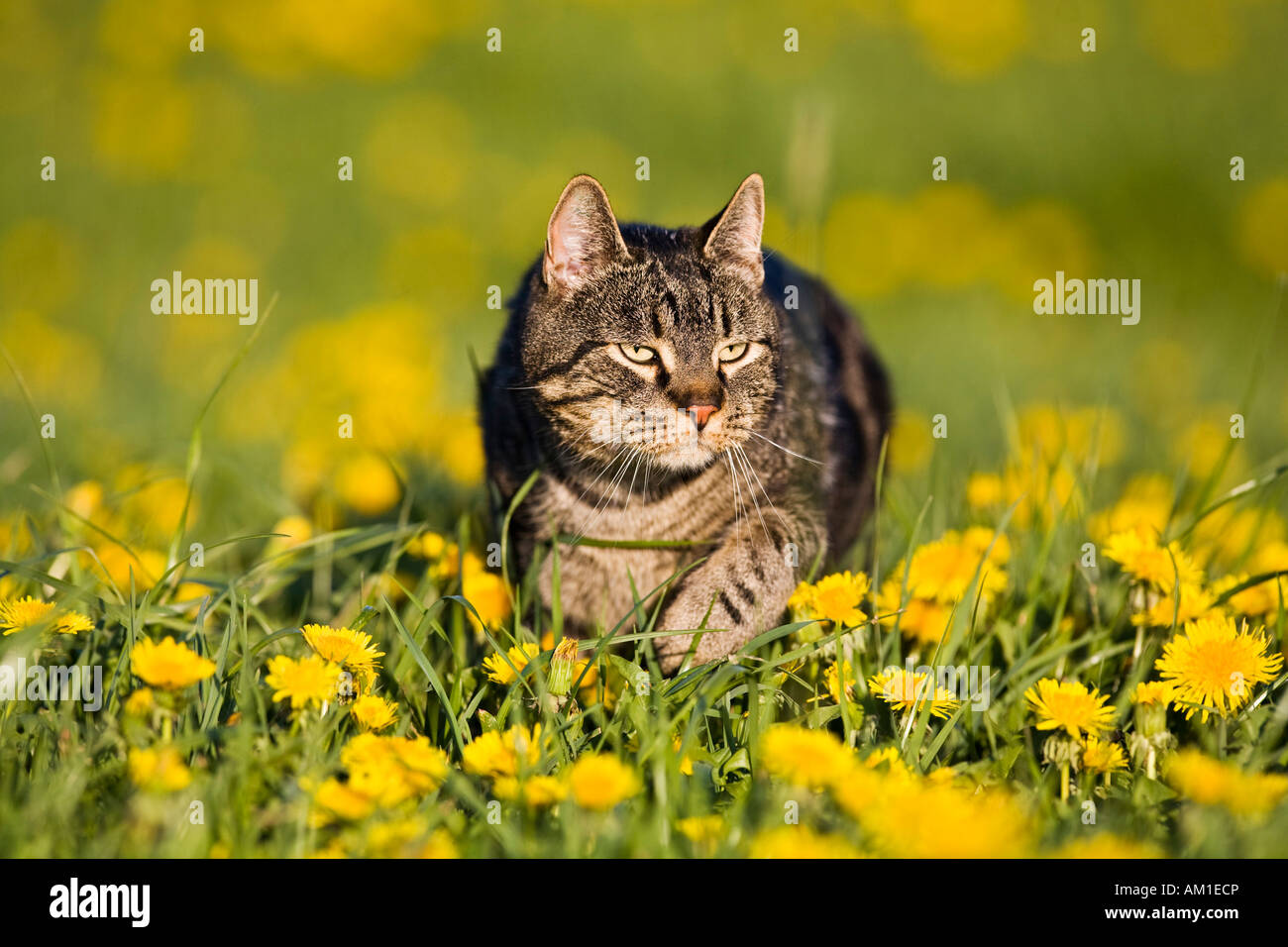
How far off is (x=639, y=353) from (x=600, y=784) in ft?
3.85

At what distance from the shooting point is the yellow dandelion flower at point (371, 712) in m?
2.02

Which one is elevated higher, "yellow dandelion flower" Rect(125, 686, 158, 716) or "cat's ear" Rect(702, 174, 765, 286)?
"cat's ear" Rect(702, 174, 765, 286)

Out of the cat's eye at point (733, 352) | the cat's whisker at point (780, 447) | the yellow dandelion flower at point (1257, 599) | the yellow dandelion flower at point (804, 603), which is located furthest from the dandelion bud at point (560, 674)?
the yellow dandelion flower at point (1257, 599)

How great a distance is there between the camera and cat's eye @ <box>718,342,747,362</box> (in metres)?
2.56

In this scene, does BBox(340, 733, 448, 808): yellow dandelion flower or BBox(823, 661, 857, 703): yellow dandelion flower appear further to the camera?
BBox(823, 661, 857, 703): yellow dandelion flower

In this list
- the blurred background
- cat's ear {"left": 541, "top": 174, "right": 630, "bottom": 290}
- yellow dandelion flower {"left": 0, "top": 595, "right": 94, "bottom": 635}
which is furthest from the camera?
the blurred background

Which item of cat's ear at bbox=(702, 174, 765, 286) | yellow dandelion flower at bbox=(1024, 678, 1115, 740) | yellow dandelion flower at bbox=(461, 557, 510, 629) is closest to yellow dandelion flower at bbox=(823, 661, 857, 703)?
yellow dandelion flower at bbox=(1024, 678, 1115, 740)

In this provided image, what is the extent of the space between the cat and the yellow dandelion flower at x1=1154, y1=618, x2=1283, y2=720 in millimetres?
819

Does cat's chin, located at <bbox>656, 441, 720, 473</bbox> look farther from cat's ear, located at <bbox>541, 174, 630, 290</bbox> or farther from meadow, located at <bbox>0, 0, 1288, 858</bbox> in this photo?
cat's ear, located at <bbox>541, 174, 630, 290</bbox>

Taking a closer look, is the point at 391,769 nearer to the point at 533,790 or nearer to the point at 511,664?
the point at 533,790

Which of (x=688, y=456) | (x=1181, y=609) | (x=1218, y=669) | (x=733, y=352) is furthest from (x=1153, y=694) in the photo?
(x=733, y=352)

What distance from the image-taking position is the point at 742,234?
8.77 feet

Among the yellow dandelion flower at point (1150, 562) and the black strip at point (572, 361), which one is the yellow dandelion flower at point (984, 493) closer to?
the yellow dandelion flower at point (1150, 562)
